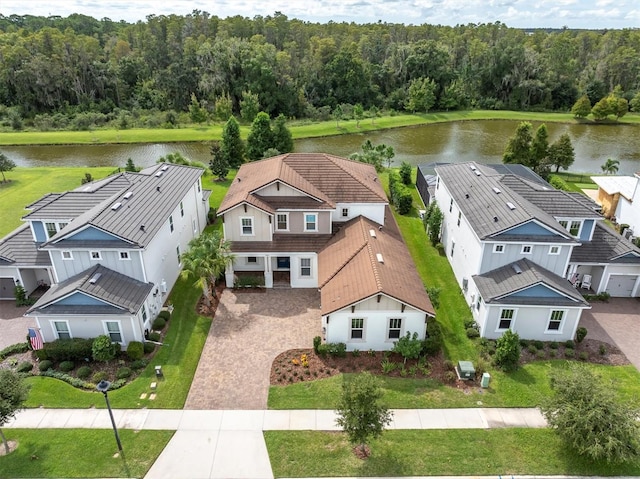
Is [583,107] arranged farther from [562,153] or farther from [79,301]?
[79,301]

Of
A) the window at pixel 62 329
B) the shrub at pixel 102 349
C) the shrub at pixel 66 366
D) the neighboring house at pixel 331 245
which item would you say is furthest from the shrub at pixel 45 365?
the neighboring house at pixel 331 245

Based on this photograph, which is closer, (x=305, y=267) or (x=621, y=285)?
(x=621, y=285)

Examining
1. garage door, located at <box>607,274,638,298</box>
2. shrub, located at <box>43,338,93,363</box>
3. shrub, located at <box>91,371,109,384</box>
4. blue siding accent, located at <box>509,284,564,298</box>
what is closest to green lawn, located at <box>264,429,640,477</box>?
blue siding accent, located at <box>509,284,564,298</box>

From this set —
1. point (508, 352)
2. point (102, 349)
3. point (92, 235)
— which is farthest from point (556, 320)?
point (92, 235)

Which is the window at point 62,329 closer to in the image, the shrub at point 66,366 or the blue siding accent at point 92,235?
the shrub at point 66,366

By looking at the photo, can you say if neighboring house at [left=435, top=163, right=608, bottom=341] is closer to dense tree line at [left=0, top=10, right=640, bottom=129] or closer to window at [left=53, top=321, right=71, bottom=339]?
window at [left=53, top=321, right=71, bottom=339]

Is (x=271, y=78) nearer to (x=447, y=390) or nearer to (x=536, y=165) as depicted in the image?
(x=536, y=165)
